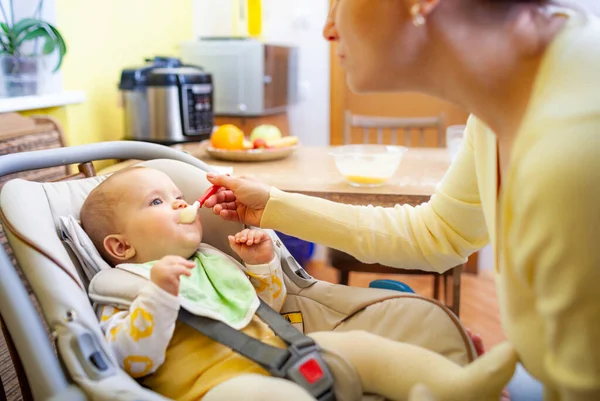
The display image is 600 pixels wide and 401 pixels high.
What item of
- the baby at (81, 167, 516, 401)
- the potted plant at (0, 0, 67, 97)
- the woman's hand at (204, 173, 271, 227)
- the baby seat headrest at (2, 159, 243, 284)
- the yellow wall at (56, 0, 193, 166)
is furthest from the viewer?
the yellow wall at (56, 0, 193, 166)

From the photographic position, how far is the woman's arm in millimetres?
1029

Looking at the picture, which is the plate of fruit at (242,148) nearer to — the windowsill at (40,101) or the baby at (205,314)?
the windowsill at (40,101)

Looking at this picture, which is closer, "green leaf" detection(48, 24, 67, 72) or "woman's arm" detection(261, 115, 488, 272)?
"woman's arm" detection(261, 115, 488, 272)

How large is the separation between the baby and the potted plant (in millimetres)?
766

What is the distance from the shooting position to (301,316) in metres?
1.11

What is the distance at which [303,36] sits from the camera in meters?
3.33

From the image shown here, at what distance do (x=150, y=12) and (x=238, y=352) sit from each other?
2.06m

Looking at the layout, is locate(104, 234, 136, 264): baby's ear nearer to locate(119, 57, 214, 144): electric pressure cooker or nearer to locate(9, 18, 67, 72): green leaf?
locate(9, 18, 67, 72): green leaf

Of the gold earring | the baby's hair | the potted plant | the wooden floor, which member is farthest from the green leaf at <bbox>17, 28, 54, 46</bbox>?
the wooden floor

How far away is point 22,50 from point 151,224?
104 cm

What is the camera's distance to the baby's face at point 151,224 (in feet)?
3.66

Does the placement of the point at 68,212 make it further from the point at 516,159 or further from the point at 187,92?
the point at 187,92

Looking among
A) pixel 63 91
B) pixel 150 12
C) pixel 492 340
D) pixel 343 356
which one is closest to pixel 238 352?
pixel 343 356

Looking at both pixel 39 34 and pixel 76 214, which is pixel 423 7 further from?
pixel 39 34
